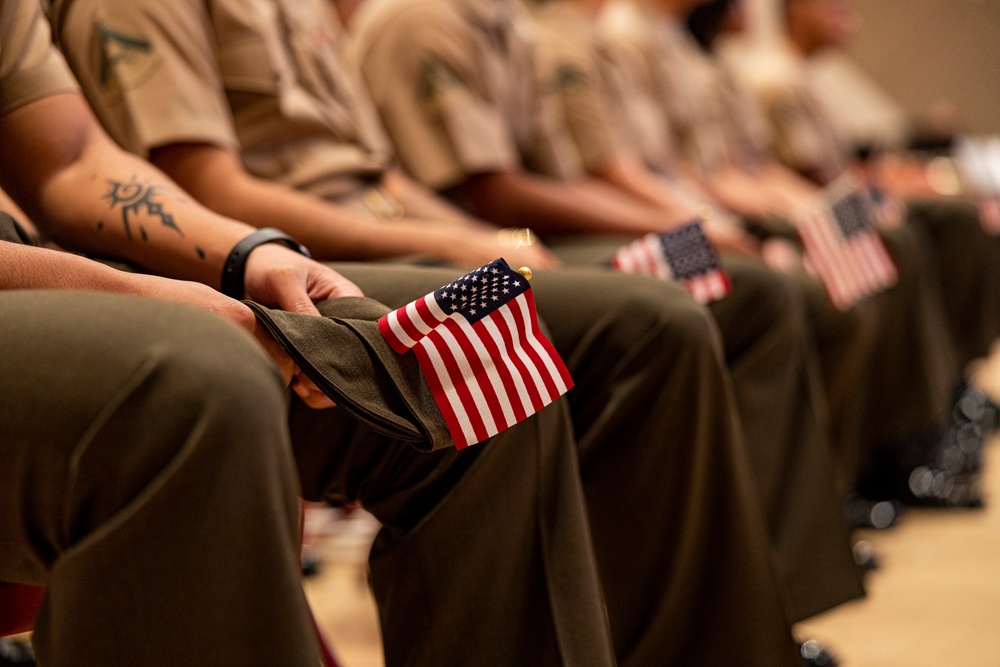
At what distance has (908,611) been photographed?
1.41 meters

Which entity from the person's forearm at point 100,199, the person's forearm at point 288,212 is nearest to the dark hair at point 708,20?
the person's forearm at point 288,212

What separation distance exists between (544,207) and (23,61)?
92 cm

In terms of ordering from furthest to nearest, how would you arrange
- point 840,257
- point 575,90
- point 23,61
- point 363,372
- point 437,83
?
point 575,90
point 840,257
point 437,83
point 23,61
point 363,372

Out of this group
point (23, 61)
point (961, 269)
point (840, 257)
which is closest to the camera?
point (23, 61)

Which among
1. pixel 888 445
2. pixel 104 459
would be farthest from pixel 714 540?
pixel 888 445

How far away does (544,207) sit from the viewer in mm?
1640

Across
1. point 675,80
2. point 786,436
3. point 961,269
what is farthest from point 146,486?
point 961,269

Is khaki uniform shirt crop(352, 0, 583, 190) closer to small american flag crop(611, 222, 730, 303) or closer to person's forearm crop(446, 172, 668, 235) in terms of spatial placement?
person's forearm crop(446, 172, 668, 235)

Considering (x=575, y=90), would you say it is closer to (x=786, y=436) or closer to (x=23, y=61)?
(x=786, y=436)

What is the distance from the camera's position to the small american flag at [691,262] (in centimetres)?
118

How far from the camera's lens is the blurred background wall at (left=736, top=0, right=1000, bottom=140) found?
582 centimetres

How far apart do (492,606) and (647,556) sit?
24cm

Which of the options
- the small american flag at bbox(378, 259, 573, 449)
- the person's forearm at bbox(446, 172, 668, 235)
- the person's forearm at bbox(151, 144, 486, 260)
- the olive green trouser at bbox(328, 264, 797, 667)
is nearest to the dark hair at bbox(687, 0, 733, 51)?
the person's forearm at bbox(446, 172, 668, 235)

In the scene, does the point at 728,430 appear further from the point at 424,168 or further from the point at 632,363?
the point at 424,168
